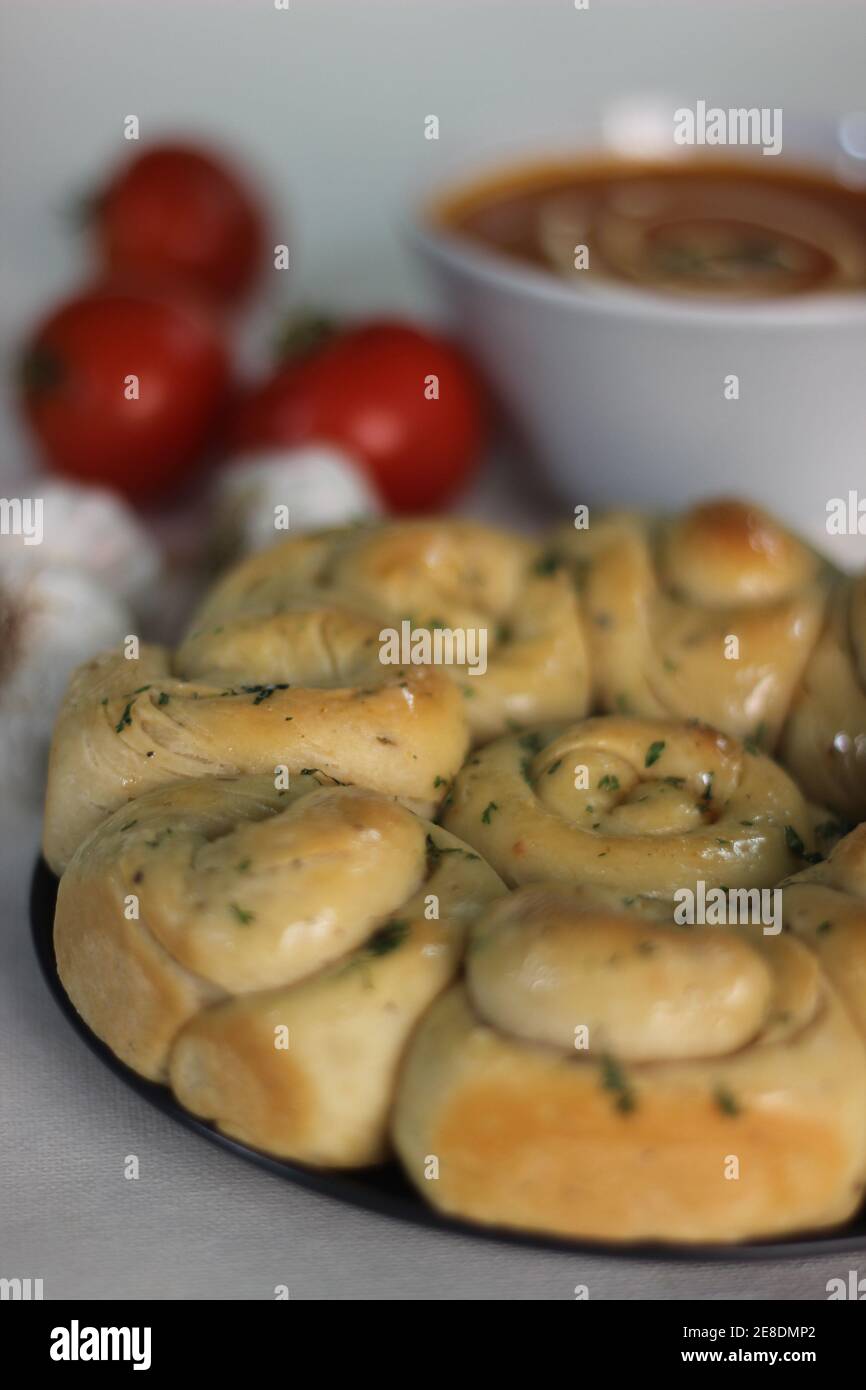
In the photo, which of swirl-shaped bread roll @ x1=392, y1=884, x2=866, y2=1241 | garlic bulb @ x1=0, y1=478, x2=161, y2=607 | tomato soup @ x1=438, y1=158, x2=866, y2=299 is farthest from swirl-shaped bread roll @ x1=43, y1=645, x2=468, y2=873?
tomato soup @ x1=438, y1=158, x2=866, y2=299

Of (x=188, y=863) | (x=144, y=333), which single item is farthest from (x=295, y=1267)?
(x=144, y=333)

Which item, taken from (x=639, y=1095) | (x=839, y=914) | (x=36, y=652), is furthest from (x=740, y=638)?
(x=36, y=652)

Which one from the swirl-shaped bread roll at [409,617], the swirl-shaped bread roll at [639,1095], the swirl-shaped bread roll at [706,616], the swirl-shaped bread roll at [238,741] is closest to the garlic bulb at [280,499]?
the swirl-shaped bread roll at [409,617]

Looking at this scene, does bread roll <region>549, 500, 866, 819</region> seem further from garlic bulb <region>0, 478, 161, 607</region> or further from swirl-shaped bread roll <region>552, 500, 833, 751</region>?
garlic bulb <region>0, 478, 161, 607</region>

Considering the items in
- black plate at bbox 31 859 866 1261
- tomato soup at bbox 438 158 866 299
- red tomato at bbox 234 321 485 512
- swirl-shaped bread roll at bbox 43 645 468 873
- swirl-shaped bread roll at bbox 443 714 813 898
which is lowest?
black plate at bbox 31 859 866 1261

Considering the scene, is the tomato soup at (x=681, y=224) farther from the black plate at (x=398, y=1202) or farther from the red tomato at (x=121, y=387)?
the black plate at (x=398, y=1202)
